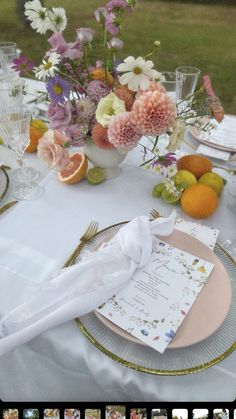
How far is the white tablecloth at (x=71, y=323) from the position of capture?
519 mm

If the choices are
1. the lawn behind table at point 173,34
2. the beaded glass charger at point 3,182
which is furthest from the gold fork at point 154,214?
the lawn behind table at point 173,34

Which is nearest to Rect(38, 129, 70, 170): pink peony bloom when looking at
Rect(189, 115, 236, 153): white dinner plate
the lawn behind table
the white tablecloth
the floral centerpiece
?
the floral centerpiece

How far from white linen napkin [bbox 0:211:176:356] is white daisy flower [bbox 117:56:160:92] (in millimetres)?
278

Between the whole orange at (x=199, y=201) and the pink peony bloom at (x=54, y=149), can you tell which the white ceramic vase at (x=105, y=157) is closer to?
the pink peony bloom at (x=54, y=149)

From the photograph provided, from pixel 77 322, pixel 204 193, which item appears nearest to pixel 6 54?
pixel 204 193

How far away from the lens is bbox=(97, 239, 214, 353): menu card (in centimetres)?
54

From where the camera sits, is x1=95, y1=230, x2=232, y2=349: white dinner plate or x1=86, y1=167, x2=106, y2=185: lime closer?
x1=95, y1=230, x2=232, y2=349: white dinner plate

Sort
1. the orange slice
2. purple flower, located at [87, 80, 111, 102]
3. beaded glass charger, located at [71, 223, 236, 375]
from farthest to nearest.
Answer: the orange slice
purple flower, located at [87, 80, 111, 102]
beaded glass charger, located at [71, 223, 236, 375]

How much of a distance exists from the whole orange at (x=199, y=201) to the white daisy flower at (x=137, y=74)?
245mm

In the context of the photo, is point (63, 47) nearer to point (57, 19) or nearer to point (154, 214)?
point (57, 19)

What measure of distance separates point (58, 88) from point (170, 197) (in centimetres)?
35

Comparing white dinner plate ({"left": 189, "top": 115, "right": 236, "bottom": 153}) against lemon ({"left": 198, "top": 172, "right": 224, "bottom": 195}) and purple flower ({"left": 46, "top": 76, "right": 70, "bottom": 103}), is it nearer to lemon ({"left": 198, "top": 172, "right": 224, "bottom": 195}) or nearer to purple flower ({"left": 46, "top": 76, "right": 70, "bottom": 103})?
lemon ({"left": 198, "top": 172, "right": 224, "bottom": 195})

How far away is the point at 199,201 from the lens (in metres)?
0.75

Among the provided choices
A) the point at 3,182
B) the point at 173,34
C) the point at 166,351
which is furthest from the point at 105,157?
the point at 173,34
